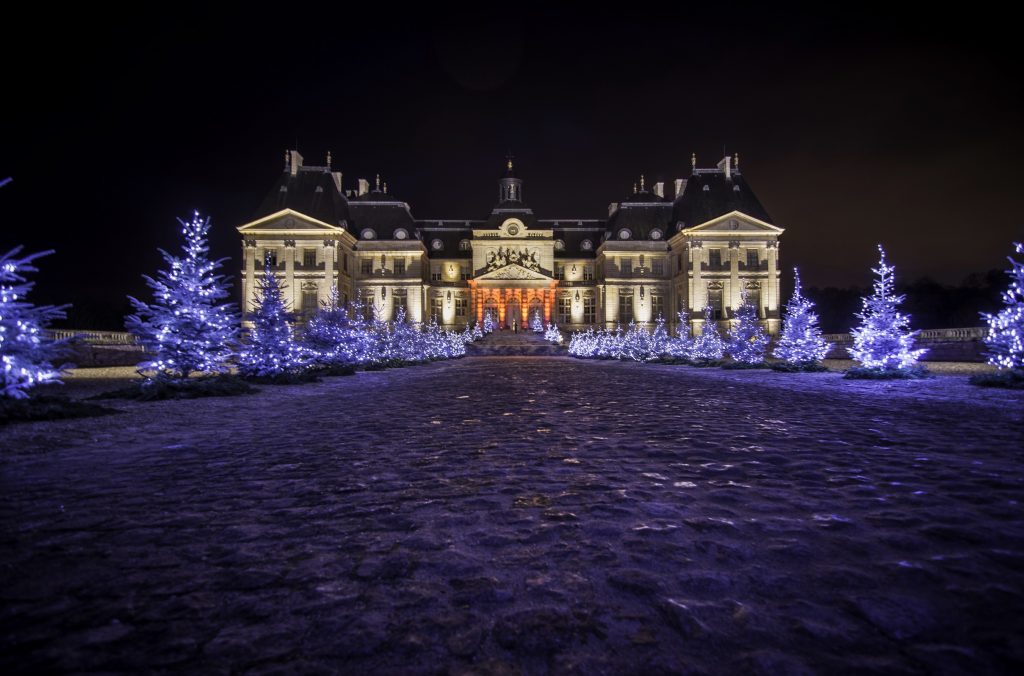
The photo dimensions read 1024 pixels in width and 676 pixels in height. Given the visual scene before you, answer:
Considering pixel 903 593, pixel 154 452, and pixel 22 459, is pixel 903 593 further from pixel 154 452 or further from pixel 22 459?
pixel 22 459

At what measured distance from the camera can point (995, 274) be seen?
60531mm

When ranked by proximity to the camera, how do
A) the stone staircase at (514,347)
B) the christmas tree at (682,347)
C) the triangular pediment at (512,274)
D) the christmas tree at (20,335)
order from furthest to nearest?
the triangular pediment at (512,274) < the stone staircase at (514,347) < the christmas tree at (682,347) < the christmas tree at (20,335)

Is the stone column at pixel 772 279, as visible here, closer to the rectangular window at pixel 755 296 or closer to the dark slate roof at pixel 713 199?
the rectangular window at pixel 755 296

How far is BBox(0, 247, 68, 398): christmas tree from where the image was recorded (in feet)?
25.2

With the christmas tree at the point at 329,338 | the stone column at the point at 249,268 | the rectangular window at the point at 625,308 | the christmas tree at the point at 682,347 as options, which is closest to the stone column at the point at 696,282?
the rectangular window at the point at 625,308

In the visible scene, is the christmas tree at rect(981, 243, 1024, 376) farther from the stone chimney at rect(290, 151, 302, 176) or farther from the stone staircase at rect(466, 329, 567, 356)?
the stone chimney at rect(290, 151, 302, 176)

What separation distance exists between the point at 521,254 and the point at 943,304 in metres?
51.7

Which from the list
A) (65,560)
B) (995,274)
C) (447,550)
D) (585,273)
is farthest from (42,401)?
(995,274)

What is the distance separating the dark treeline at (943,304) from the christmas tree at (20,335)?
61.5 meters

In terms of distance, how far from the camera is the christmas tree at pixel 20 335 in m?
7.68

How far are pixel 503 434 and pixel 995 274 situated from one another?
7905cm

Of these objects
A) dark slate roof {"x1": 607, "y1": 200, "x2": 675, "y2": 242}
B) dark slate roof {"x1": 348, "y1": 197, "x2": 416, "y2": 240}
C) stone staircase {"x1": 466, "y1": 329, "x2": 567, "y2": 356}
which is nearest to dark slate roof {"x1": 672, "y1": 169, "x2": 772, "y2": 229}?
dark slate roof {"x1": 607, "y1": 200, "x2": 675, "y2": 242}

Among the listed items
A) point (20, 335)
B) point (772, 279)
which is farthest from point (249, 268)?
point (772, 279)

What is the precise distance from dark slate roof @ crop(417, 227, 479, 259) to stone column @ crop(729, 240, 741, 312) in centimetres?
2729
